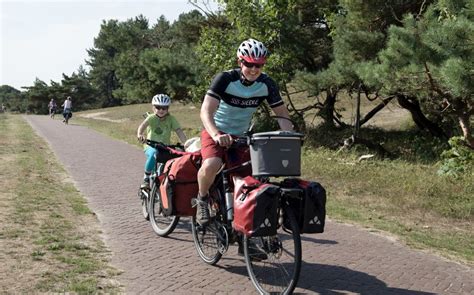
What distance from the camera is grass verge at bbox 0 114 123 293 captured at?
470 centimetres

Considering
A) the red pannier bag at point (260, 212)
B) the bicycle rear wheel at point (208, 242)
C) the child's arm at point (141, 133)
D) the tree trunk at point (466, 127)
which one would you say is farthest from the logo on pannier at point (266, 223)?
the tree trunk at point (466, 127)

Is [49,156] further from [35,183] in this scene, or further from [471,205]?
[471,205]

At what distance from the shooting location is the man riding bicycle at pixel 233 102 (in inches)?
190

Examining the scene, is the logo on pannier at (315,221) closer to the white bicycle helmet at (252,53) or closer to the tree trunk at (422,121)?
the white bicycle helmet at (252,53)

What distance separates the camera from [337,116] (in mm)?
21562

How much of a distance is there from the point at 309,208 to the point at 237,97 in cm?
136

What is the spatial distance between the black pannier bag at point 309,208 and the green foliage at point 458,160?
7.78 metres

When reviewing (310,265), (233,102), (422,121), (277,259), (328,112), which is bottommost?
(310,265)

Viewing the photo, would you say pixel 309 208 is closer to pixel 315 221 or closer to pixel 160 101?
pixel 315 221

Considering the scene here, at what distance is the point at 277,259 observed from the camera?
4.52 m

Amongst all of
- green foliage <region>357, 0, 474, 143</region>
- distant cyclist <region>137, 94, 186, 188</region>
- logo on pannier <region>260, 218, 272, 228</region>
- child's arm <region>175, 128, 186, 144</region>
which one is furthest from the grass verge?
green foliage <region>357, 0, 474, 143</region>

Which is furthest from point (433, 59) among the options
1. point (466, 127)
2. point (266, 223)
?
point (266, 223)

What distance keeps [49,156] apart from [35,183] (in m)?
5.17

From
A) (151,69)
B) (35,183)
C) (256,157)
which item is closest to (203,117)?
(256,157)
